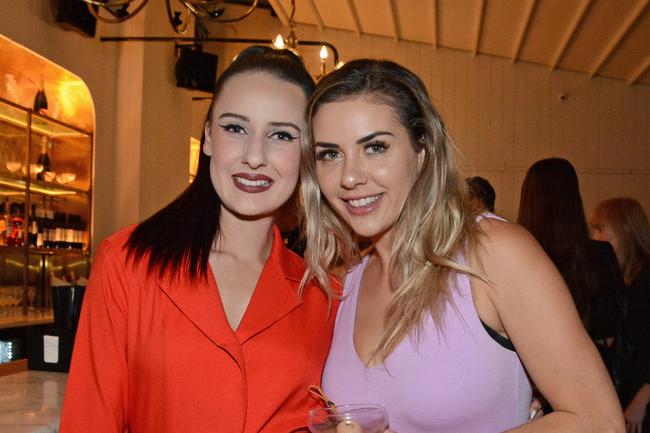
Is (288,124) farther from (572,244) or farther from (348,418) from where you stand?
(572,244)

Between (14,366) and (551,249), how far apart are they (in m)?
2.35

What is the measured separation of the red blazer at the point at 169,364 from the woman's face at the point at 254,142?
0.26 m

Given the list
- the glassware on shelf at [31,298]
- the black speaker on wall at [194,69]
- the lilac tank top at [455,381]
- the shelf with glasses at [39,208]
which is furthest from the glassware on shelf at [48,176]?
the lilac tank top at [455,381]

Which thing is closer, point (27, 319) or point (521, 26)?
point (27, 319)

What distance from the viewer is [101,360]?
1.65 meters

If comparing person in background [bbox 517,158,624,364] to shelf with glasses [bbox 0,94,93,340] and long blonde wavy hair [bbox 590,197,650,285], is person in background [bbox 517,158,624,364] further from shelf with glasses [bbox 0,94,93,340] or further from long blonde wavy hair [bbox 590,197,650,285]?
shelf with glasses [bbox 0,94,93,340]

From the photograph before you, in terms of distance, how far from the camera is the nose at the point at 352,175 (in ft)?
5.97

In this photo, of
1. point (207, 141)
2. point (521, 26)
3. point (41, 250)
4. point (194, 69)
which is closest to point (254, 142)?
point (207, 141)

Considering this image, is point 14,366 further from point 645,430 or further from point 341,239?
point 645,430

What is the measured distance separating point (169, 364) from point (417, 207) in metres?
0.74

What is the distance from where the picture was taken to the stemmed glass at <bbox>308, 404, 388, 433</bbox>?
1565 millimetres

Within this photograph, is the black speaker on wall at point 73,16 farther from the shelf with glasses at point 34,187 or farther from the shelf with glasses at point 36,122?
the shelf with glasses at point 34,187

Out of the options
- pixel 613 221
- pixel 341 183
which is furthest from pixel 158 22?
pixel 341 183

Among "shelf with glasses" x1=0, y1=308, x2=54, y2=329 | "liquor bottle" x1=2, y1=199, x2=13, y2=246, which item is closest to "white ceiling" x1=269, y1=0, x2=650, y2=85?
"liquor bottle" x1=2, y1=199, x2=13, y2=246
